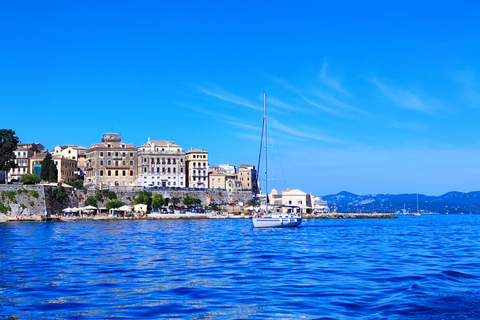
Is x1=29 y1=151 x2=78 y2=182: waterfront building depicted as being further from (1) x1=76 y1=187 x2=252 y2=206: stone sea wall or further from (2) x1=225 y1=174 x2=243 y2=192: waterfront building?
(2) x1=225 y1=174 x2=243 y2=192: waterfront building

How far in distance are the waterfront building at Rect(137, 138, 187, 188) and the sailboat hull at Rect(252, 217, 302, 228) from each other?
128ft

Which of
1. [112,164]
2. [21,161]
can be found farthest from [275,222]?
[21,161]

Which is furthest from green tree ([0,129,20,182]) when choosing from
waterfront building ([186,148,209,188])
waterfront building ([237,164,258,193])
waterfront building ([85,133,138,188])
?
waterfront building ([237,164,258,193])

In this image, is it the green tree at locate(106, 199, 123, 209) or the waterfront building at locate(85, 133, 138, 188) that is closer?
the green tree at locate(106, 199, 123, 209)

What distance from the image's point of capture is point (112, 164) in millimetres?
88562

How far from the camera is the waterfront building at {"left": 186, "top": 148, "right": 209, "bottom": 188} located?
93.4 metres

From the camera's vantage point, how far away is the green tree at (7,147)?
70312 millimetres

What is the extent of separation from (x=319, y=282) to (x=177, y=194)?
68.5 meters

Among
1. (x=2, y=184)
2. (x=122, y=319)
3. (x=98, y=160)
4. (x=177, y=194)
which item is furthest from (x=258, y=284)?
(x=98, y=160)

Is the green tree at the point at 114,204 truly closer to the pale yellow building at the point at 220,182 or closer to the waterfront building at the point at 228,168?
the pale yellow building at the point at 220,182

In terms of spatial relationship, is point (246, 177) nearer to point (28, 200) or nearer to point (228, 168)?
point (228, 168)

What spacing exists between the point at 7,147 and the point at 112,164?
66.8 feet

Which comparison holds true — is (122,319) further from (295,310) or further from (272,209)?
(272,209)

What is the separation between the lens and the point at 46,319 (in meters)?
11.5
